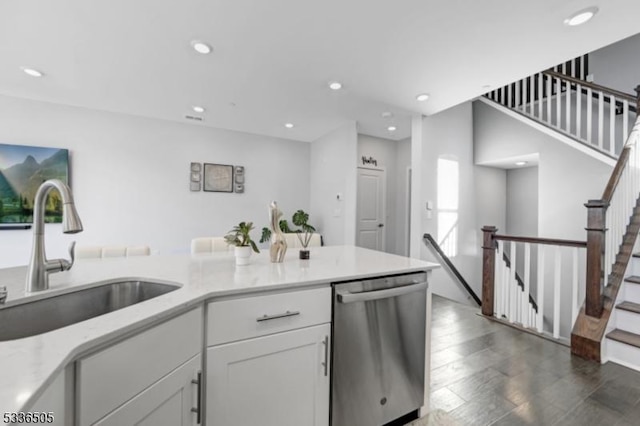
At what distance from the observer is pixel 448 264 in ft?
13.1

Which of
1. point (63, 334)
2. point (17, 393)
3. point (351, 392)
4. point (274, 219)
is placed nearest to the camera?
point (17, 393)

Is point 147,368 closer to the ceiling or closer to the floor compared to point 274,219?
closer to the floor

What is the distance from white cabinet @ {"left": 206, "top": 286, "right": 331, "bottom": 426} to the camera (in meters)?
1.08

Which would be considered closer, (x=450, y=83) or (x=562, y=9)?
(x=562, y=9)

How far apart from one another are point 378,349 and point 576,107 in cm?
442

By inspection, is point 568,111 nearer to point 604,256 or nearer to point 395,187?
point 604,256


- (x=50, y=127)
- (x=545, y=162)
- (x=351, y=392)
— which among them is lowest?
(x=351, y=392)

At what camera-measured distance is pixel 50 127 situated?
3697 millimetres

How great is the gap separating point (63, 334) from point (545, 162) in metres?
4.95

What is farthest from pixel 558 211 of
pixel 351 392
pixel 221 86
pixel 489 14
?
pixel 221 86

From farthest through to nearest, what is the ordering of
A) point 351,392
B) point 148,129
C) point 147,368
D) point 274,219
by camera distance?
point 148,129 → point 274,219 → point 351,392 → point 147,368

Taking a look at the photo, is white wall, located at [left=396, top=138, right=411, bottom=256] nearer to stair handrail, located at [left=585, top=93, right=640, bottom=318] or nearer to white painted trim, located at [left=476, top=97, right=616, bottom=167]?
white painted trim, located at [left=476, top=97, right=616, bottom=167]

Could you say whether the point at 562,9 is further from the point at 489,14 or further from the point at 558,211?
the point at 558,211

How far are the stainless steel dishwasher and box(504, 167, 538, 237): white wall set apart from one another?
452 centimetres
